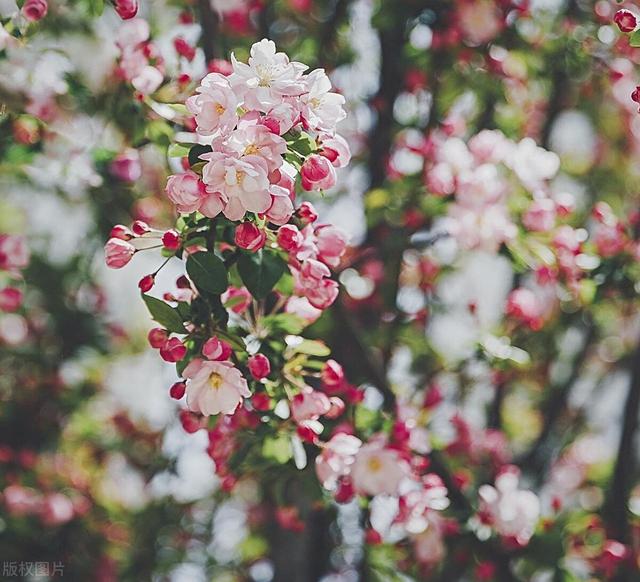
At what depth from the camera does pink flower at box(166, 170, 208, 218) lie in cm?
140

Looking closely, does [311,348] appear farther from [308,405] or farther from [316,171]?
[316,171]

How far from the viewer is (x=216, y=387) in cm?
153

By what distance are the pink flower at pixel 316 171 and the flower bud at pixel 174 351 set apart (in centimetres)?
34

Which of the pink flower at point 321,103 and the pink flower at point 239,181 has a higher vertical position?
the pink flower at point 321,103

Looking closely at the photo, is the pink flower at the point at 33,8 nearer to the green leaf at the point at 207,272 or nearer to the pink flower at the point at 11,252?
the green leaf at the point at 207,272

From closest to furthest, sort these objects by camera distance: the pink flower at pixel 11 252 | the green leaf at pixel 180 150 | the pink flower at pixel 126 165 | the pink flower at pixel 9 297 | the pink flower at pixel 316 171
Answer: the pink flower at pixel 316 171, the green leaf at pixel 180 150, the pink flower at pixel 126 165, the pink flower at pixel 11 252, the pink flower at pixel 9 297

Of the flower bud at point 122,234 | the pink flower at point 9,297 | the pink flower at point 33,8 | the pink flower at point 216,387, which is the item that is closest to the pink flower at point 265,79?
the flower bud at point 122,234

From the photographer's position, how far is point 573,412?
409cm

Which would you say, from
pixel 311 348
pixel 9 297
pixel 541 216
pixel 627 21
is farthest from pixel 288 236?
pixel 9 297

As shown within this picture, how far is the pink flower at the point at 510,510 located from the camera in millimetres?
2418

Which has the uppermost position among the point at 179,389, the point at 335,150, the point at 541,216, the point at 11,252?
the point at 335,150

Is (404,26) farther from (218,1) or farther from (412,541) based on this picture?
(412,541)

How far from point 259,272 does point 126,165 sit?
93 centimetres

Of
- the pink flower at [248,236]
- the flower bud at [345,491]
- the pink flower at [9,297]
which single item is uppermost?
the pink flower at [248,236]
